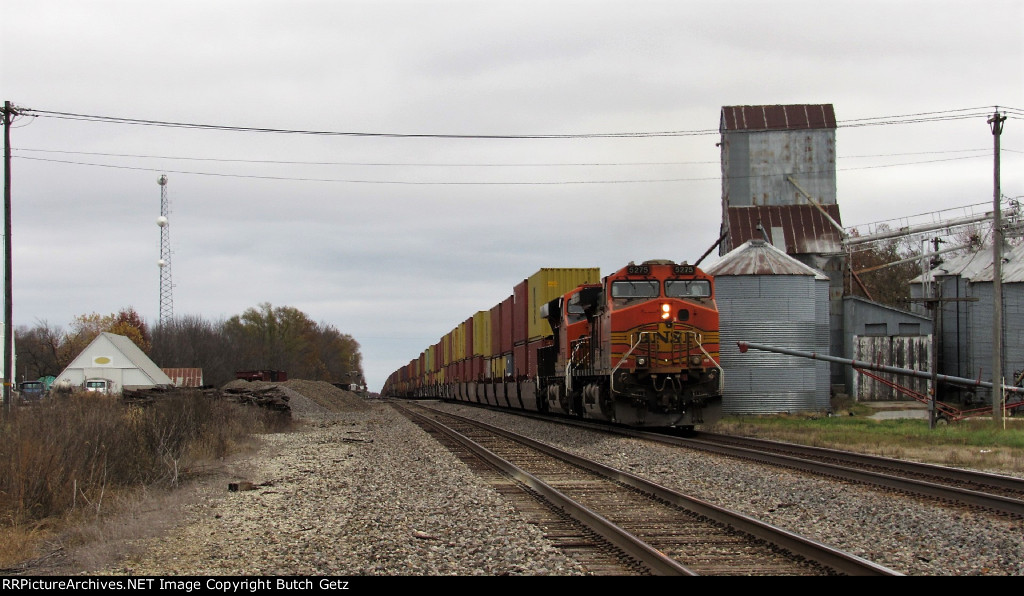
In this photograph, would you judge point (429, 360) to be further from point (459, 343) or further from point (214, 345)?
point (214, 345)

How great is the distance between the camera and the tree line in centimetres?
8469

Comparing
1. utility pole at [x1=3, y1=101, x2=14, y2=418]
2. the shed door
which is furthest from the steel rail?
the shed door

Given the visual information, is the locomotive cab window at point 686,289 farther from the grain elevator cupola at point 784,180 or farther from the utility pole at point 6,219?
the grain elevator cupola at point 784,180

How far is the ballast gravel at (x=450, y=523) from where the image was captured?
7047 millimetres

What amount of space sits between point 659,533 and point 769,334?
23.7 m

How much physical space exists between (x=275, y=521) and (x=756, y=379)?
23477 millimetres

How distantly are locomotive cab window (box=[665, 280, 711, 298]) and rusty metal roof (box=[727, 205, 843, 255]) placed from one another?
3140cm

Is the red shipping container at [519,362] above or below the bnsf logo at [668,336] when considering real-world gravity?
below

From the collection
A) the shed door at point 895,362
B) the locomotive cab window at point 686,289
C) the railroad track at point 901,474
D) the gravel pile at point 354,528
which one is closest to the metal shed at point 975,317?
the shed door at point 895,362

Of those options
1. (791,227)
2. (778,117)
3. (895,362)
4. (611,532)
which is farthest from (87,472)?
(778,117)

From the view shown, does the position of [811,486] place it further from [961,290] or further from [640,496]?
[961,290]

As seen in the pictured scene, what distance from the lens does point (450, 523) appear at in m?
8.91

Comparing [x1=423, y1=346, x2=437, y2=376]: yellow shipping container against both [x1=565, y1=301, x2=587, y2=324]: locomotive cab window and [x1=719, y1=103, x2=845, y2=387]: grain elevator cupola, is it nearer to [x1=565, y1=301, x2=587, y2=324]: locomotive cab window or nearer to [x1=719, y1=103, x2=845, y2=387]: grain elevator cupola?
[x1=719, y1=103, x2=845, y2=387]: grain elevator cupola

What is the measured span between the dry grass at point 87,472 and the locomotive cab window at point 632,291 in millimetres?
8652
